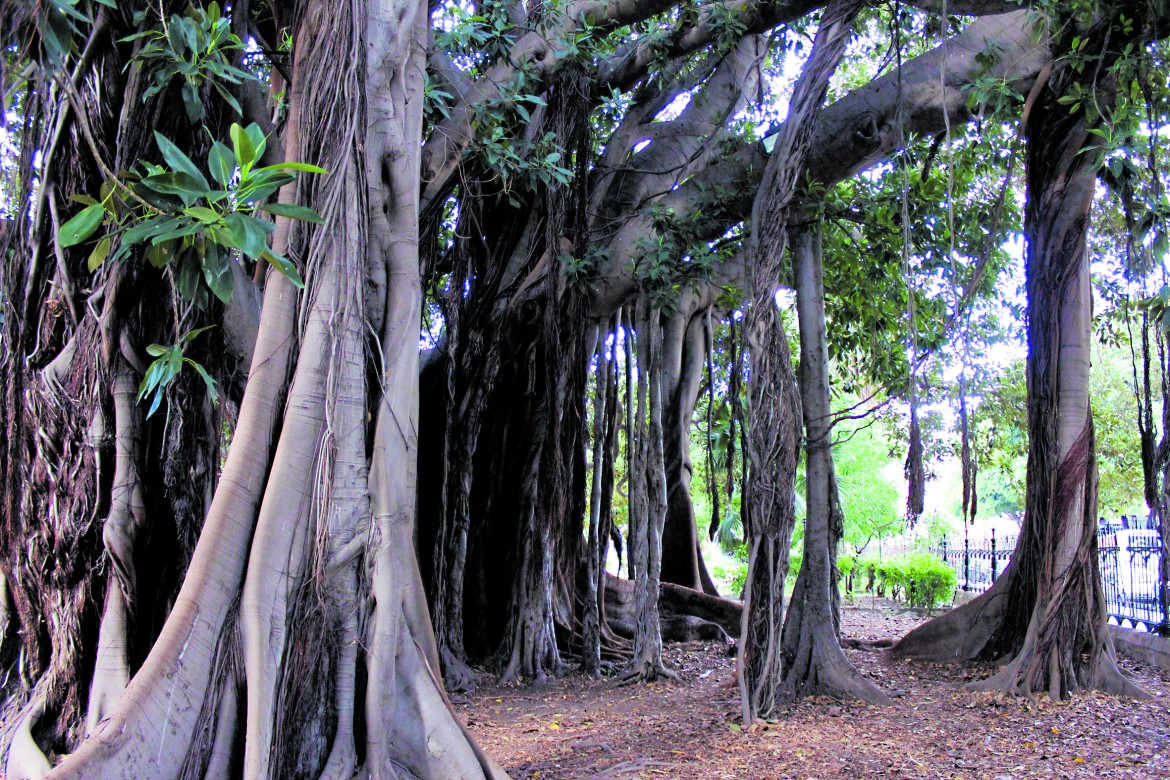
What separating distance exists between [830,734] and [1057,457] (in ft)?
7.60

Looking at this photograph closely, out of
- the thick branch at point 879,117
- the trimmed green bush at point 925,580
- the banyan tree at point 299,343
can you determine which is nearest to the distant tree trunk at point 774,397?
the banyan tree at point 299,343

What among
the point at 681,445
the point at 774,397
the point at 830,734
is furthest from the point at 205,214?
the point at 681,445

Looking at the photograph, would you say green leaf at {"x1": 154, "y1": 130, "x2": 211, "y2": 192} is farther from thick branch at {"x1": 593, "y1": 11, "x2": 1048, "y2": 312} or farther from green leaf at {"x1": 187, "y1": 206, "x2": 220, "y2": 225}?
thick branch at {"x1": 593, "y1": 11, "x2": 1048, "y2": 312}

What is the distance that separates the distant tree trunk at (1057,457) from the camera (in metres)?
5.04

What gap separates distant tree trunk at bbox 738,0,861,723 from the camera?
15.6 ft

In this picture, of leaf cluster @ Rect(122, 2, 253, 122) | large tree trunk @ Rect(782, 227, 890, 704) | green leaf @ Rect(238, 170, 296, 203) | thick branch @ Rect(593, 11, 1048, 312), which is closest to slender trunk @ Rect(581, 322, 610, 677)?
thick branch @ Rect(593, 11, 1048, 312)

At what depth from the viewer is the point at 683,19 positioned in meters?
6.22

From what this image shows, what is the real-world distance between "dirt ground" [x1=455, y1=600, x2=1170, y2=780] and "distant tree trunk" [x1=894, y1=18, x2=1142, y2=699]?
224 mm

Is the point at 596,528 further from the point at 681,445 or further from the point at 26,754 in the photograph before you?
the point at 26,754

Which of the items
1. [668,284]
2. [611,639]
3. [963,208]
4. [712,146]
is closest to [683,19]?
[712,146]

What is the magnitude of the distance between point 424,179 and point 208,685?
350cm

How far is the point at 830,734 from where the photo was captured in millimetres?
4285

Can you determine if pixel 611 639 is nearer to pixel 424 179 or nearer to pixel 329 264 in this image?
pixel 424 179

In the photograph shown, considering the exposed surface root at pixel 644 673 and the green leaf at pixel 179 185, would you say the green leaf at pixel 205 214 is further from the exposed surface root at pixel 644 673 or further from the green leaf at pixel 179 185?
the exposed surface root at pixel 644 673
